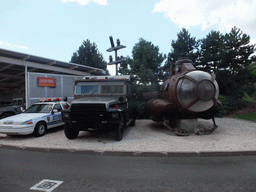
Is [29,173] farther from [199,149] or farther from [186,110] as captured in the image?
[186,110]

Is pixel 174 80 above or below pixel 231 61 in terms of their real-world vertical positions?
below

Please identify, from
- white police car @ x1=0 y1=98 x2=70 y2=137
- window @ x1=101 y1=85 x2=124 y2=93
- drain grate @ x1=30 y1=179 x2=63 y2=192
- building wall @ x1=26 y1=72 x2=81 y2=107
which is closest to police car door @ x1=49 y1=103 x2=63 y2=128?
white police car @ x1=0 y1=98 x2=70 y2=137

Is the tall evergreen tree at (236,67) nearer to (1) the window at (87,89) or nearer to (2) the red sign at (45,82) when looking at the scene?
(1) the window at (87,89)

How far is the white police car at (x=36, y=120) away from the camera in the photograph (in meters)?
7.57

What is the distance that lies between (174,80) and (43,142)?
20.0 feet

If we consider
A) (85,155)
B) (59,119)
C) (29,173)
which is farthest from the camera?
(59,119)

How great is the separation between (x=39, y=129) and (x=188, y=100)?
6508 mm

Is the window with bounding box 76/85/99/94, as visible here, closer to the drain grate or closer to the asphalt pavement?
the asphalt pavement

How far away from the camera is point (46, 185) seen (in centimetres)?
367

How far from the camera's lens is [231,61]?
17094 mm

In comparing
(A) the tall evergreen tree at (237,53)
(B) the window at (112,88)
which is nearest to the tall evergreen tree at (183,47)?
(A) the tall evergreen tree at (237,53)

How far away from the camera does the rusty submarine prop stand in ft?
25.4

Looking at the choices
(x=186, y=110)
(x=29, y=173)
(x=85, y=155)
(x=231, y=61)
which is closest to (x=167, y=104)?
(x=186, y=110)

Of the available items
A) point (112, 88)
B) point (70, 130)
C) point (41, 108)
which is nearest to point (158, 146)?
point (112, 88)
